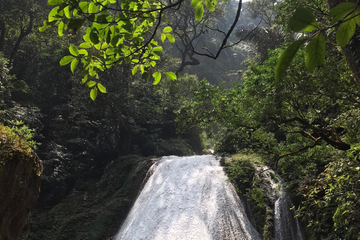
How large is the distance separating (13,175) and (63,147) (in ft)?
26.0

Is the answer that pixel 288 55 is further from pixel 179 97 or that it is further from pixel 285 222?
pixel 179 97

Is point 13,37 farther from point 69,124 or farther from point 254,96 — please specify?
point 254,96

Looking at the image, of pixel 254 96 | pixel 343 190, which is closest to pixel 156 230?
pixel 254 96

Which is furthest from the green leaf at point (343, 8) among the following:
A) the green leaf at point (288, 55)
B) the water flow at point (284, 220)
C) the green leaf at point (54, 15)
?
the water flow at point (284, 220)

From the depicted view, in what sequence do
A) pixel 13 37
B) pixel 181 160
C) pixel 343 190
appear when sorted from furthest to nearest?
pixel 13 37
pixel 181 160
pixel 343 190

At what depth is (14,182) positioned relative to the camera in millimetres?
5223

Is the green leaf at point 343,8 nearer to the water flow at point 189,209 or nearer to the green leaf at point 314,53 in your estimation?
the green leaf at point 314,53

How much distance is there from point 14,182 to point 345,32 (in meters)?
6.14

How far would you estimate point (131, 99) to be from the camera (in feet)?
48.6

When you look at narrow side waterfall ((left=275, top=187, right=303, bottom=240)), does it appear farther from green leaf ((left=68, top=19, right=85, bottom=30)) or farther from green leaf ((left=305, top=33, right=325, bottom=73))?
green leaf ((left=68, top=19, right=85, bottom=30))

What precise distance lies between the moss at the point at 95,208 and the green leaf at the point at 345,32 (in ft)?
33.7

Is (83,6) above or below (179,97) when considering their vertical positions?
below

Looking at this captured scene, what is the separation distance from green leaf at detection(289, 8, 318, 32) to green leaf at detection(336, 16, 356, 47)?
12 centimetres

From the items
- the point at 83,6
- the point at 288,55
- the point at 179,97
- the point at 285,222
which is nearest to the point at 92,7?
the point at 83,6
